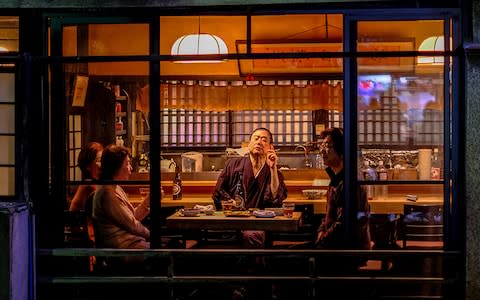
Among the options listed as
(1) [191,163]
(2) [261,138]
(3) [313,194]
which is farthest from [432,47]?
(1) [191,163]

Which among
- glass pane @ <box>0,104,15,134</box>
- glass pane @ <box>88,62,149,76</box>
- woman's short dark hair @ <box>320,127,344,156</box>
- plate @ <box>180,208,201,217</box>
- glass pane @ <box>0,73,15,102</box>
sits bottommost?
plate @ <box>180,208,201,217</box>

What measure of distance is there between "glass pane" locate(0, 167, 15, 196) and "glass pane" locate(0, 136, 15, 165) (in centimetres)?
8

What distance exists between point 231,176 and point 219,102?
2872 millimetres

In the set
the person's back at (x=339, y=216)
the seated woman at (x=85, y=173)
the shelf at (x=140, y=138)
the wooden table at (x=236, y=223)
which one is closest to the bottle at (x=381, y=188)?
the person's back at (x=339, y=216)

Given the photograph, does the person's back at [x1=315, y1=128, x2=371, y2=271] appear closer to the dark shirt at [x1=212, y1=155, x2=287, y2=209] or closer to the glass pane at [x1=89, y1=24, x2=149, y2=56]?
the dark shirt at [x1=212, y1=155, x2=287, y2=209]

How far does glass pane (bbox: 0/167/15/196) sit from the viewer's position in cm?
823

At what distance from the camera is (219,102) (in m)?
14.4

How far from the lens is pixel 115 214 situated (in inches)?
336

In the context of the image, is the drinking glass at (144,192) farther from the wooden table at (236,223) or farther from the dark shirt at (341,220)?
the dark shirt at (341,220)

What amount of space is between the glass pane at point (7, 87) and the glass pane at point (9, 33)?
1.06 ft

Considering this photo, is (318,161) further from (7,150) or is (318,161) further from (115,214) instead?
(7,150)

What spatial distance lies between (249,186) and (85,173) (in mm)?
3805

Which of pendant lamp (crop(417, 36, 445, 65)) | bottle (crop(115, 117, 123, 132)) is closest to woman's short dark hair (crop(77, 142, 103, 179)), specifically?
bottle (crop(115, 117, 123, 132))

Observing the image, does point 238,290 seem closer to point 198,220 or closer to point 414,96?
point 198,220
